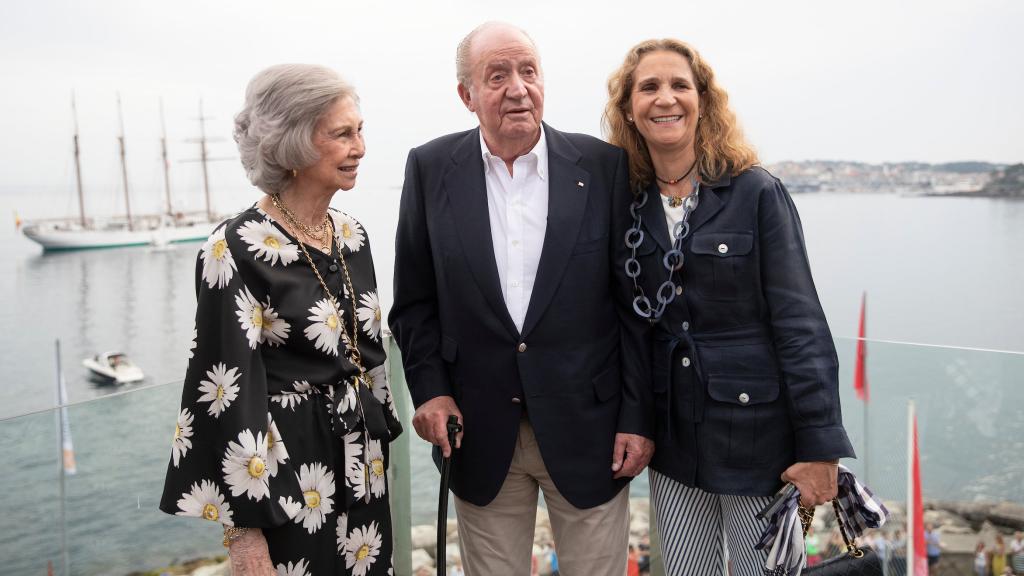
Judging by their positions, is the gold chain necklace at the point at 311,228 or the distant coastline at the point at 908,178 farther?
the distant coastline at the point at 908,178

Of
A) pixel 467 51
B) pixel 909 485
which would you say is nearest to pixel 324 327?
pixel 467 51

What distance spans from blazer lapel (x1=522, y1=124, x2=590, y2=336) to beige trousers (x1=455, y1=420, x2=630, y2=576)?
0.29m

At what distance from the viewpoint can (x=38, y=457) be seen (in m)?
1.71

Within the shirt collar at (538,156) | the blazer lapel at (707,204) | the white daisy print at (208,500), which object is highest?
the shirt collar at (538,156)

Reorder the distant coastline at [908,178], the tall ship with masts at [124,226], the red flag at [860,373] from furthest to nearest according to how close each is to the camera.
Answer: the tall ship with masts at [124,226] → the distant coastline at [908,178] → the red flag at [860,373]

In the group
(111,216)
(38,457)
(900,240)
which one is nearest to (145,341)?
(111,216)

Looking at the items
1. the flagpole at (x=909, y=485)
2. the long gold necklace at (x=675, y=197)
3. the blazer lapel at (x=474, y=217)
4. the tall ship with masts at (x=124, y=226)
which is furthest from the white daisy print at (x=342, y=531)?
the tall ship with masts at (x=124, y=226)

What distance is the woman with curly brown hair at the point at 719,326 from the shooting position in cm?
136

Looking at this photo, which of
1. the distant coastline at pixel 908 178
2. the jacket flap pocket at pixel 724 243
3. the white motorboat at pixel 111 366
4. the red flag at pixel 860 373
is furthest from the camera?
the white motorboat at pixel 111 366

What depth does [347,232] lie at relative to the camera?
1.45 m

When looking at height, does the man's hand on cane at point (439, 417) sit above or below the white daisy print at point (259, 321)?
below

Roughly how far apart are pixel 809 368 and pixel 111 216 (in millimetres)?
18799

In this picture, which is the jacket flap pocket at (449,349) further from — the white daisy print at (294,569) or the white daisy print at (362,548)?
the white daisy print at (294,569)

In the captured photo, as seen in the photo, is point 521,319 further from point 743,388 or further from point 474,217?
point 743,388
